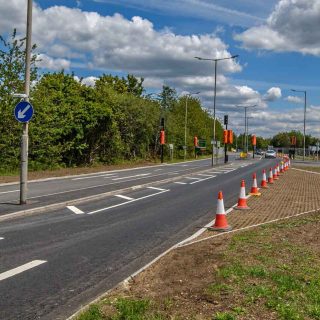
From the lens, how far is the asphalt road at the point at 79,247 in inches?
219

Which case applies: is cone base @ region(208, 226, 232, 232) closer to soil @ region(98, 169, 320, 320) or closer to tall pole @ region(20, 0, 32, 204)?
soil @ region(98, 169, 320, 320)

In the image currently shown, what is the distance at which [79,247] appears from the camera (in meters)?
8.38

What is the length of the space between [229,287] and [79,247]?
11.9 feet

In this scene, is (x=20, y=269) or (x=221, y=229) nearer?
(x=20, y=269)

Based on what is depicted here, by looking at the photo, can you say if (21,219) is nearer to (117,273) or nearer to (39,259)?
(39,259)

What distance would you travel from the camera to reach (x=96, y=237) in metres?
9.38

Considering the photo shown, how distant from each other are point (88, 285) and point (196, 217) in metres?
6.77

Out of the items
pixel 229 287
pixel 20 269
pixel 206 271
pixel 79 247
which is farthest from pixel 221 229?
pixel 229 287

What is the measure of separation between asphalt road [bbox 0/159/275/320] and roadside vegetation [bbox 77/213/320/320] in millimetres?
583

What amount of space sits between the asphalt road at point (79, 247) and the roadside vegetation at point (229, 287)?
0.58 meters

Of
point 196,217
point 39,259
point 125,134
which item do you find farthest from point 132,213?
point 125,134

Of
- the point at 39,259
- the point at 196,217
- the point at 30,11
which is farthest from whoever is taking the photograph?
the point at 30,11

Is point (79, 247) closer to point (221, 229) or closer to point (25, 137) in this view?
point (221, 229)

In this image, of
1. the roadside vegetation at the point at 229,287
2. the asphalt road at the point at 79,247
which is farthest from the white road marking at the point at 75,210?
the roadside vegetation at the point at 229,287
